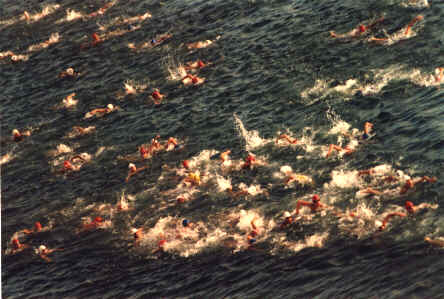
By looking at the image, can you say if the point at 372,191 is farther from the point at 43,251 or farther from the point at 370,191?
the point at 43,251

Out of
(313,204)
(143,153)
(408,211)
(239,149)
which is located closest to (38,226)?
(143,153)

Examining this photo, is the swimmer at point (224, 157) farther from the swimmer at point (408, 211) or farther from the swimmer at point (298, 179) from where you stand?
the swimmer at point (408, 211)

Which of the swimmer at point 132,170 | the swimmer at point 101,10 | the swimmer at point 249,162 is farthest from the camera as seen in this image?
the swimmer at point 101,10

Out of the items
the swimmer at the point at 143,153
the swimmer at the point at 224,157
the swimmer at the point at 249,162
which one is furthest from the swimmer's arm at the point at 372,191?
the swimmer at the point at 143,153

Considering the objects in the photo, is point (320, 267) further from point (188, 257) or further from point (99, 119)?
point (99, 119)

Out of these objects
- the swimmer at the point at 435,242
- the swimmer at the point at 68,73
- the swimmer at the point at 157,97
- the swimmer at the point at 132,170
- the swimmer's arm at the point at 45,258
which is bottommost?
the swimmer at the point at 435,242

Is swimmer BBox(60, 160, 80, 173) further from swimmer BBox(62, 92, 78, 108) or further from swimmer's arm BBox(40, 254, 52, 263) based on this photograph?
swimmer BBox(62, 92, 78, 108)

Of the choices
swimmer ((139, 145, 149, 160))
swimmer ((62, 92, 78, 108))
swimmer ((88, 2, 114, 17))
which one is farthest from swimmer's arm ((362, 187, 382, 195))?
swimmer ((88, 2, 114, 17))

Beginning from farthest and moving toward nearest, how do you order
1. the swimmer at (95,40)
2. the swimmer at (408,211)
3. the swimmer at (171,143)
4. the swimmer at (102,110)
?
the swimmer at (95,40) → the swimmer at (102,110) → the swimmer at (171,143) → the swimmer at (408,211)
